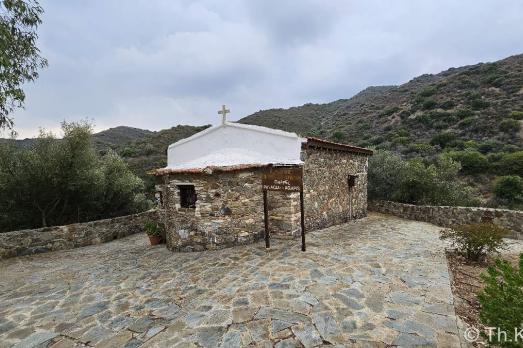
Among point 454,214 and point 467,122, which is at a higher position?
point 467,122

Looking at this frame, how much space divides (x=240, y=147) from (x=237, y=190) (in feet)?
6.76

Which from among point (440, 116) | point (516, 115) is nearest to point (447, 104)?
point (440, 116)

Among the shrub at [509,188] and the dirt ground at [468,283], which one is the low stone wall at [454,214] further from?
the shrub at [509,188]

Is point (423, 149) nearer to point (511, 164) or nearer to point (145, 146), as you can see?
point (511, 164)

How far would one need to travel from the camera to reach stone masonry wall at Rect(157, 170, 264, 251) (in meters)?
7.91

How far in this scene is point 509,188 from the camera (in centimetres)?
1650

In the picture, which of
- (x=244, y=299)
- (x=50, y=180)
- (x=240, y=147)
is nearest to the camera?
(x=244, y=299)

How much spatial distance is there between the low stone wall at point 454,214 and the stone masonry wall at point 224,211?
27.0 ft

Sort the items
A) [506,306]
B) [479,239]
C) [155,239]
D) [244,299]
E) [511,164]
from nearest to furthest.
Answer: [506,306] < [244,299] < [479,239] < [155,239] < [511,164]

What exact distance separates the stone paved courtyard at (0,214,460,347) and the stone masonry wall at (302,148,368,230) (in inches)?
69.0

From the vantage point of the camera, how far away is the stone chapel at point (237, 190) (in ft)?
26.0

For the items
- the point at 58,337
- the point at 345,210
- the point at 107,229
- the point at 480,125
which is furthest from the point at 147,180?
the point at 480,125

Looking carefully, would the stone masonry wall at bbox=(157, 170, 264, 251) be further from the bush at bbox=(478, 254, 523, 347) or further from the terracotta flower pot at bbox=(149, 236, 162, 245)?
the bush at bbox=(478, 254, 523, 347)

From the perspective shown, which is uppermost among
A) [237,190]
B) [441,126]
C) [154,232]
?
[441,126]
